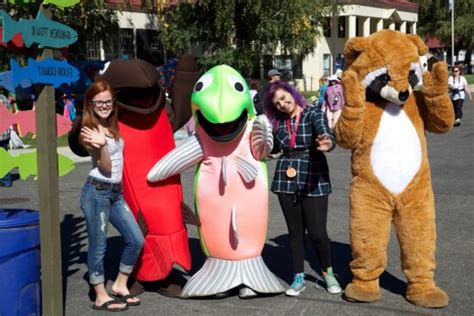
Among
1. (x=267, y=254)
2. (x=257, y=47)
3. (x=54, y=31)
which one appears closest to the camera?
(x=54, y=31)

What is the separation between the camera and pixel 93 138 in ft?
14.2

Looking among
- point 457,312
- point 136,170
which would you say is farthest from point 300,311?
point 136,170

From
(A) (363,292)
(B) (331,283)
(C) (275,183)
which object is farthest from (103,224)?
(A) (363,292)

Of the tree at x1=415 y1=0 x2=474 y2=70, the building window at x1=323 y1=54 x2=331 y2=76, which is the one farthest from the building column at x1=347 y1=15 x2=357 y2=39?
the tree at x1=415 y1=0 x2=474 y2=70

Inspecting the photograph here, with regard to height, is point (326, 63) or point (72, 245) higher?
point (326, 63)

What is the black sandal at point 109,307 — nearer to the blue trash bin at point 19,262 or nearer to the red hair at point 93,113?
Result: the blue trash bin at point 19,262

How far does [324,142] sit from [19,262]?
84.2 inches

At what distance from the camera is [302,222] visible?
4.95 m

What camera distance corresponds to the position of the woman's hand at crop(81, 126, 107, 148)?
4.32 m

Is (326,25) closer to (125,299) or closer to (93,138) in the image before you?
(125,299)

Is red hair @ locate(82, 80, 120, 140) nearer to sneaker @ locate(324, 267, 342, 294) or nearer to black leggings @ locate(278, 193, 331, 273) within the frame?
black leggings @ locate(278, 193, 331, 273)

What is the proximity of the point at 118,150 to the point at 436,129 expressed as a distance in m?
2.19

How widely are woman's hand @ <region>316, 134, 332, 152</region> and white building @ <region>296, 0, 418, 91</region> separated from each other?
35.7 metres

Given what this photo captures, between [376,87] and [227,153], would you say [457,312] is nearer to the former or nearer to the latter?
[376,87]
